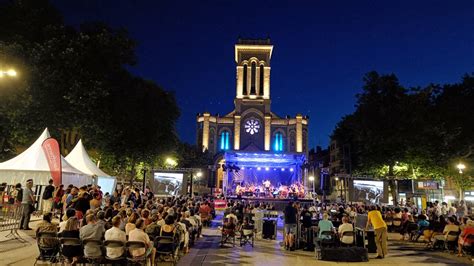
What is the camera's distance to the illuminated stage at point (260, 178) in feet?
104

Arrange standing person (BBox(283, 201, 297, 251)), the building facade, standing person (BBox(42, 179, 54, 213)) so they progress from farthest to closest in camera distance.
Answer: the building facade < standing person (BBox(42, 179, 54, 213)) < standing person (BBox(283, 201, 297, 251))

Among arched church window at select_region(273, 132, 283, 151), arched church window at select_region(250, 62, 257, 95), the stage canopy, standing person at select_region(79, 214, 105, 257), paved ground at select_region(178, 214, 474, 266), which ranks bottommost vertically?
paved ground at select_region(178, 214, 474, 266)

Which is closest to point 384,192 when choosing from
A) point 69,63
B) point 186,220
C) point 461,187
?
point 461,187

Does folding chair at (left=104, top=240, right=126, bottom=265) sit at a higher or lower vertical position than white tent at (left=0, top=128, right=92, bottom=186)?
lower

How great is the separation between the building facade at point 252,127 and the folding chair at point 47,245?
4323 centimetres

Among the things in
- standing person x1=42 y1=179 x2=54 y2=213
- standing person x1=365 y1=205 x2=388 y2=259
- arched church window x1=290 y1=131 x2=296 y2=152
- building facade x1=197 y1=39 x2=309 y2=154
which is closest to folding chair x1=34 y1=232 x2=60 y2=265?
standing person x1=42 y1=179 x2=54 y2=213

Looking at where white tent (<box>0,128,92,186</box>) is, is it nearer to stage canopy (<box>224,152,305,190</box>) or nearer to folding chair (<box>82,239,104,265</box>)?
folding chair (<box>82,239,104,265</box>)

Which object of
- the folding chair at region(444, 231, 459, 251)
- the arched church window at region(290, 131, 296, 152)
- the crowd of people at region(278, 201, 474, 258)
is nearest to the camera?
the crowd of people at region(278, 201, 474, 258)

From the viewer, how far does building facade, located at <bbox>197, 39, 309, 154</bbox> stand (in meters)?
50.7

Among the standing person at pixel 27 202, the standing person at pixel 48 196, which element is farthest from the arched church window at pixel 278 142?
the standing person at pixel 27 202

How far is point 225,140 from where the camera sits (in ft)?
168

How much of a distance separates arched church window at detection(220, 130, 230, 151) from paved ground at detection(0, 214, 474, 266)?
39.0m

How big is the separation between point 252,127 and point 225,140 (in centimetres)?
423

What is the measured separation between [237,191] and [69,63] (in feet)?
63.6
